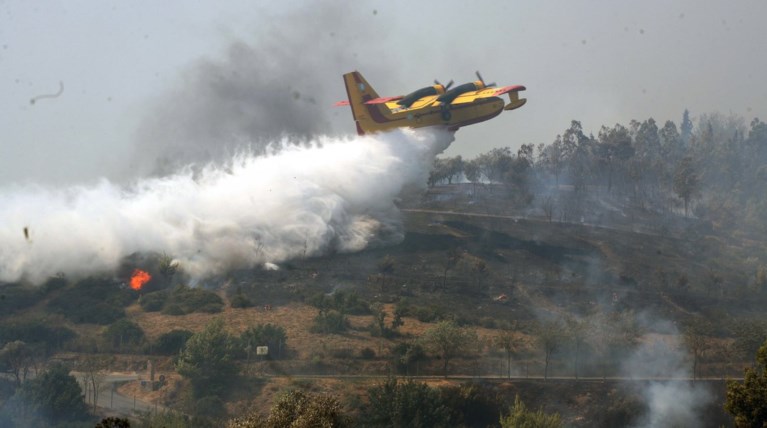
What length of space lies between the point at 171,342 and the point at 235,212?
88.8ft

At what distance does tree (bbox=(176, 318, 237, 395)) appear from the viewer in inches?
2251

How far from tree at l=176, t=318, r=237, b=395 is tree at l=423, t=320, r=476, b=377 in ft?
53.7

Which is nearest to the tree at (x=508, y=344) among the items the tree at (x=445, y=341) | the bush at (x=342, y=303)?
the tree at (x=445, y=341)

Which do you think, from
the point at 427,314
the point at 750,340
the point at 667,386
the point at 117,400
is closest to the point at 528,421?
the point at 667,386

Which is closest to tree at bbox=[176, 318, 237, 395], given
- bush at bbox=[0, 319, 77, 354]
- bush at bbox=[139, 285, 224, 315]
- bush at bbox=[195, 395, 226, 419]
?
bush at bbox=[195, 395, 226, 419]

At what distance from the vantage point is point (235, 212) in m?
90.4

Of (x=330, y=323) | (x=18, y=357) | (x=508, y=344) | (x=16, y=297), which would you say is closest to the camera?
(x=18, y=357)

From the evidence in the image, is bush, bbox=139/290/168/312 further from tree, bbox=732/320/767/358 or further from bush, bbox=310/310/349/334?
tree, bbox=732/320/767/358

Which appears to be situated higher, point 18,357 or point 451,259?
point 451,259

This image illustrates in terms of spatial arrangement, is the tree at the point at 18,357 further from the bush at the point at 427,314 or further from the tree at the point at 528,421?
the tree at the point at 528,421

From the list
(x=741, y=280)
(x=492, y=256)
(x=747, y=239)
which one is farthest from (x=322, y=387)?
(x=747, y=239)

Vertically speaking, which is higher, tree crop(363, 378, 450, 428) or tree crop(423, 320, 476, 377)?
tree crop(423, 320, 476, 377)

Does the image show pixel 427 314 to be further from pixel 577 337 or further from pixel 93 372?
pixel 93 372

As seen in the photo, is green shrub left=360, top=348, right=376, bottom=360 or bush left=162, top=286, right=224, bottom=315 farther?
bush left=162, top=286, right=224, bottom=315
